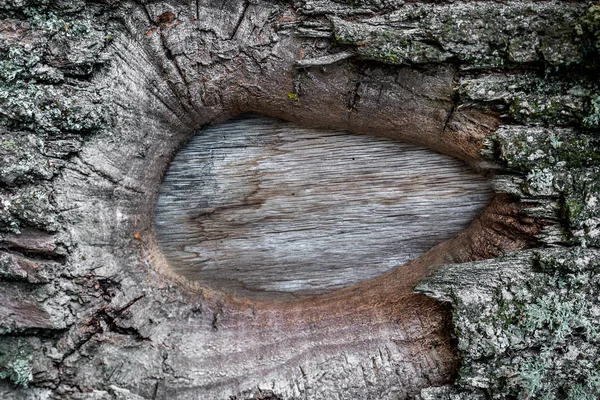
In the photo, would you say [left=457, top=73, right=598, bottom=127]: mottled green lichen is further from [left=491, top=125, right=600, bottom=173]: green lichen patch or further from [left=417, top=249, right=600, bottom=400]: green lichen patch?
[left=417, top=249, right=600, bottom=400]: green lichen patch

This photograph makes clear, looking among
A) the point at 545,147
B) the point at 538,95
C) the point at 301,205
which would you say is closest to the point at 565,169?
the point at 545,147

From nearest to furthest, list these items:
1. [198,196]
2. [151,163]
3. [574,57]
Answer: [574,57], [151,163], [198,196]

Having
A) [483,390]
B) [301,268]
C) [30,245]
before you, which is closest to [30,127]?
[30,245]

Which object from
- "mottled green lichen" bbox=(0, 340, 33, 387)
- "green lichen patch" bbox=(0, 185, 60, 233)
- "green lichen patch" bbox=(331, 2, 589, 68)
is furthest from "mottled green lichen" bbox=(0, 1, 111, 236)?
"green lichen patch" bbox=(331, 2, 589, 68)

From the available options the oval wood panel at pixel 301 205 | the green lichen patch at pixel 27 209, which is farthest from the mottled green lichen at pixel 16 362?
the oval wood panel at pixel 301 205

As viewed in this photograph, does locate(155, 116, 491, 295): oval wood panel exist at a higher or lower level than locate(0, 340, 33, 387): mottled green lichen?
higher

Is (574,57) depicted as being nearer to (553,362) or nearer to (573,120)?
(573,120)

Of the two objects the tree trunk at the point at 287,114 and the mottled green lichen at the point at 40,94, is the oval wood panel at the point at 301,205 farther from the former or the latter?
the mottled green lichen at the point at 40,94
